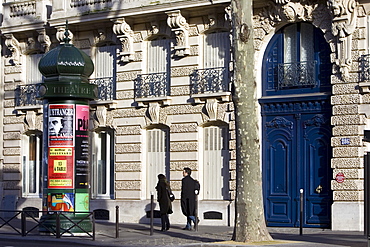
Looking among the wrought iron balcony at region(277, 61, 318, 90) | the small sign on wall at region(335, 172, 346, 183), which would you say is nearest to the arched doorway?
the wrought iron balcony at region(277, 61, 318, 90)

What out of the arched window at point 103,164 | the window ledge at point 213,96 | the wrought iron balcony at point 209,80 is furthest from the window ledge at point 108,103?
the window ledge at point 213,96

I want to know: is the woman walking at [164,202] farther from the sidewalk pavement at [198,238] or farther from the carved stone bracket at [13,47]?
the carved stone bracket at [13,47]

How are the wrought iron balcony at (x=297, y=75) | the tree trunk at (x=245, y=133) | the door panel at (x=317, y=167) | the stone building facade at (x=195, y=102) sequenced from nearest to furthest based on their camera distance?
1. the tree trunk at (x=245, y=133)
2. the stone building facade at (x=195, y=102)
3. the door panel at (x=317, y=167)
4. the wrought iron balcony at (x=297, y=75)

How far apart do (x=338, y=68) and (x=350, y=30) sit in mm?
1092

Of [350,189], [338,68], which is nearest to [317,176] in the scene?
[350,189]

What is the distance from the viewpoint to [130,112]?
2847 centimetres

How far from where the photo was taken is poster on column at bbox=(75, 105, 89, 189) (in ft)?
69.3

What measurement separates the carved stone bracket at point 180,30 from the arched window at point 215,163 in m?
2.55

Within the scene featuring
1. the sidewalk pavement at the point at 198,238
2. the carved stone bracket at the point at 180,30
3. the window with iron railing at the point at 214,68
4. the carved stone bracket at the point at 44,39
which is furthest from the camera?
the carved stone bracket at the point at 44,39

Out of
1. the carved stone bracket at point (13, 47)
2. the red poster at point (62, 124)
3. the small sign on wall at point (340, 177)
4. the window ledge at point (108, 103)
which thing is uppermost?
the carved stone bracket at point (13, 47)

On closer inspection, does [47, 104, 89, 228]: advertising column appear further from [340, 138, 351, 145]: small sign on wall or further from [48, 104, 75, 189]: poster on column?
[340, 138, 351, 145]: small sign on wall

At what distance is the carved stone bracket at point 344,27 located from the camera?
2353 centimetres

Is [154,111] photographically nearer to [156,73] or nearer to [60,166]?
[156,73]

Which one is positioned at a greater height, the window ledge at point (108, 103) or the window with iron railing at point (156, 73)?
the window with iron railing at point (156, 73)
